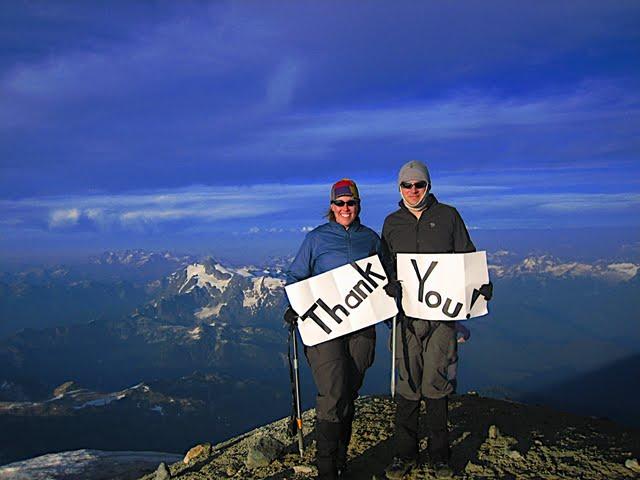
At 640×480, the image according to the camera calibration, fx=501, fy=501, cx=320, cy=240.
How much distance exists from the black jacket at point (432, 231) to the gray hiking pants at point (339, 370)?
5.55 feet

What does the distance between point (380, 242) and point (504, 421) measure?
663 cm

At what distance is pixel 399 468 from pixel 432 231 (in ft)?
13.3

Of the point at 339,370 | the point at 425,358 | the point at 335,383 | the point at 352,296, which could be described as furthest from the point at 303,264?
the point at 425,358

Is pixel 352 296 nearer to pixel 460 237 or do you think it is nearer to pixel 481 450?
pixel 460 237

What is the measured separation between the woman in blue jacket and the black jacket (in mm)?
514

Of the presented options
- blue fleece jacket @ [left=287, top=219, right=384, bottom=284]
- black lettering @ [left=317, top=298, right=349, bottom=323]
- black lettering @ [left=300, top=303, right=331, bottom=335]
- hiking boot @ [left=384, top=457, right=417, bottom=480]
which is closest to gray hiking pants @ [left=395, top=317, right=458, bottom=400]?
black lettering @ [left=317, top=298, right=349, bottom=323]

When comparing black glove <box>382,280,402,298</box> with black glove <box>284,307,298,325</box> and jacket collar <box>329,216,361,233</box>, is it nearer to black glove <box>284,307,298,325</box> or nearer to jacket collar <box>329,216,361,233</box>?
jacket collar <box>329,216,361,233</box>

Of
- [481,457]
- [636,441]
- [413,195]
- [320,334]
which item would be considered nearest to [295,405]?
[320,334]

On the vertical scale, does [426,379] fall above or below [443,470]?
above

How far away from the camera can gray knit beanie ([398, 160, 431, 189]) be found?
802cm

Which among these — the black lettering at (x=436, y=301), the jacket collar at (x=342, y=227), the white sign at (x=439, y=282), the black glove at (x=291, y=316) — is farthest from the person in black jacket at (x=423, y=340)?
the black glove at (x=291, y=316)

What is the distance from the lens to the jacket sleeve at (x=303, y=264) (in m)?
8.19

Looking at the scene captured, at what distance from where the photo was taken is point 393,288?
27.6ft

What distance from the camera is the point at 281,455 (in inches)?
424
